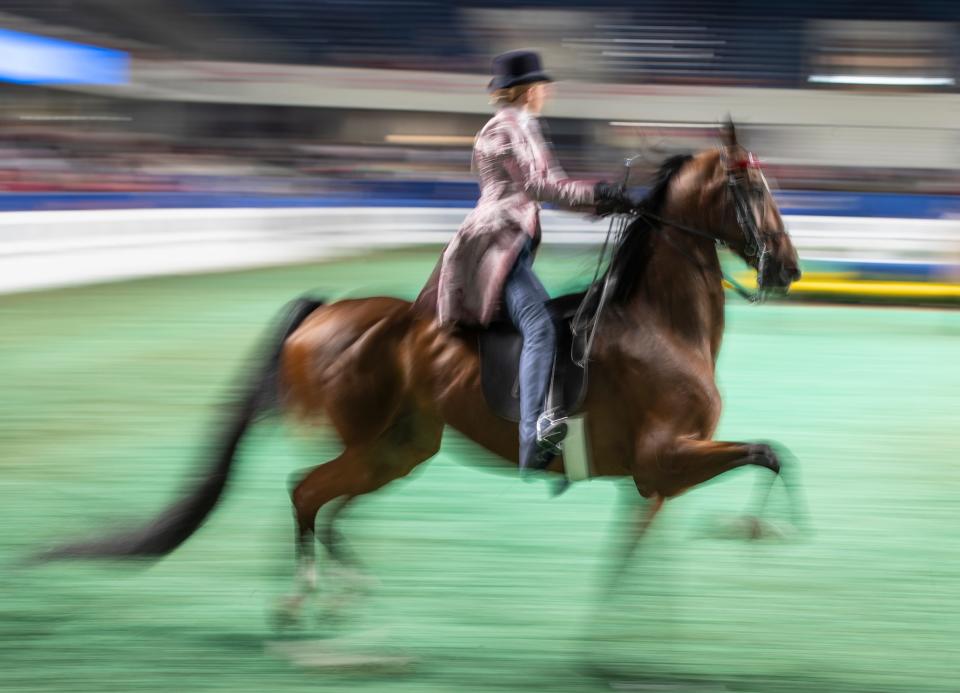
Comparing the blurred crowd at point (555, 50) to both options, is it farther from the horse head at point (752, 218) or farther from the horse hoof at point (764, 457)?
the horse hoof at point (764, 457)

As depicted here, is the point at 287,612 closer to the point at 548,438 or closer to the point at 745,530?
the point at 548,438

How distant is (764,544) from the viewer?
17.0 feet

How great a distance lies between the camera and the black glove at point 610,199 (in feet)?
12.5

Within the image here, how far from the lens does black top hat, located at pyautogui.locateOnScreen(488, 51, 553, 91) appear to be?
154 inches

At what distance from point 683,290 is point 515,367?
616mm

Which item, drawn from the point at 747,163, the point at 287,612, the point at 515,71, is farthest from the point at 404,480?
the point at 747,163

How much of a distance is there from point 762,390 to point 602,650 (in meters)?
5.30

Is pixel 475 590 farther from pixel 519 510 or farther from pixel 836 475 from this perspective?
pixel 836 475

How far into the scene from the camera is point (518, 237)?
3.92 m

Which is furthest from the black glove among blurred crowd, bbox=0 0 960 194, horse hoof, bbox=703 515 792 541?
blurred crowd, bbox=0 0 960 194

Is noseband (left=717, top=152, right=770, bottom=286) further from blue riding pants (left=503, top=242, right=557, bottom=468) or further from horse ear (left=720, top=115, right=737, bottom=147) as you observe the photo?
blue riding pants (left=503, top=242, right=557, bottom=468)

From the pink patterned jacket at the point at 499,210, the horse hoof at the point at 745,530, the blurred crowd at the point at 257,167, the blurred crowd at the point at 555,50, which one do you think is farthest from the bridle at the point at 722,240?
the blurred crowd at the point at 555,50

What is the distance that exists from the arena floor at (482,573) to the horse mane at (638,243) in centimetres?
22

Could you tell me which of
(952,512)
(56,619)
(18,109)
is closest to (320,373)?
(56,619)
